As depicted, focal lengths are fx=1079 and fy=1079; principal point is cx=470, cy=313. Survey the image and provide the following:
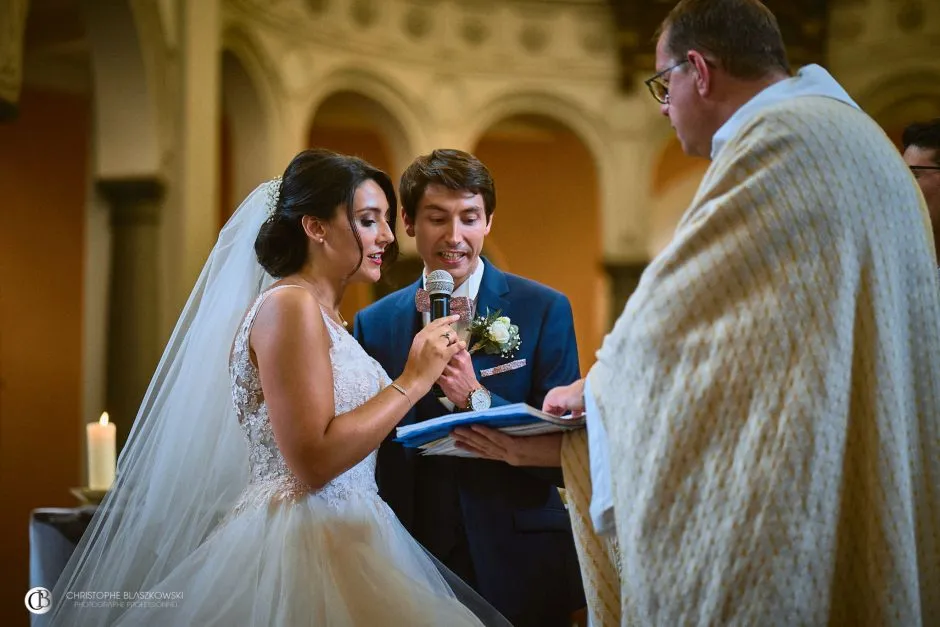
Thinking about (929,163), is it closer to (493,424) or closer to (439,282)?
(439,282)

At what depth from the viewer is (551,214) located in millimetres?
12742

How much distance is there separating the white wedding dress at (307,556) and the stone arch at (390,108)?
7398mm

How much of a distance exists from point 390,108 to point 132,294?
3.60 metres

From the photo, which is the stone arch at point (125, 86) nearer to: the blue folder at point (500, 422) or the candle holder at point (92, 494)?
the candle holder at point (92, 494)

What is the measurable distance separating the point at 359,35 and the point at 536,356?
24.3ft

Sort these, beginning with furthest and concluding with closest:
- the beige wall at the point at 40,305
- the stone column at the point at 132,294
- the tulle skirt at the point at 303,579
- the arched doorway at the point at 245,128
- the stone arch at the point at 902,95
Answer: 1. the stone arch at the point at 902,95
2. the arched doorway at the point at 245,128
3. the beige wall at the point at 40,305
4. the stone column at the point at 132,294
5. the tulle skirt at the point at 303,579

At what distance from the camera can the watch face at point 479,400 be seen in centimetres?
274

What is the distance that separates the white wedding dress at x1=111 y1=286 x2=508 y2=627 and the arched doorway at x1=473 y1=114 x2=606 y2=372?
32.6 ft

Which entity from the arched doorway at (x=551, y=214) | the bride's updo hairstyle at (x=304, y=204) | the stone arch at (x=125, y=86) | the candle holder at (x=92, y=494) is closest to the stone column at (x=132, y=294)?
the stone arch at (x=125, y=86)

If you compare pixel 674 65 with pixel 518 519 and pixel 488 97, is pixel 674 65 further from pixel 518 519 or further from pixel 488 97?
pixel 488 97

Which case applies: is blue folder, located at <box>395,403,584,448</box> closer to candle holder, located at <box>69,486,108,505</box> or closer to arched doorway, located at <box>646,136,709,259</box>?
candle holder, located at <box>69,486,108,505</box>

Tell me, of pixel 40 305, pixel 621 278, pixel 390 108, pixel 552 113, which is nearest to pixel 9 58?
pixel 40 305

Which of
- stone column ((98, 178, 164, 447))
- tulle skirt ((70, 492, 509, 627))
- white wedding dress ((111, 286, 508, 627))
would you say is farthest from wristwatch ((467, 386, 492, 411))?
stone column ((98, 178, 164, 447))

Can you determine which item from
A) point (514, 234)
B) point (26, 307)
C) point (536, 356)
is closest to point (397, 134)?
point (514, 234)
